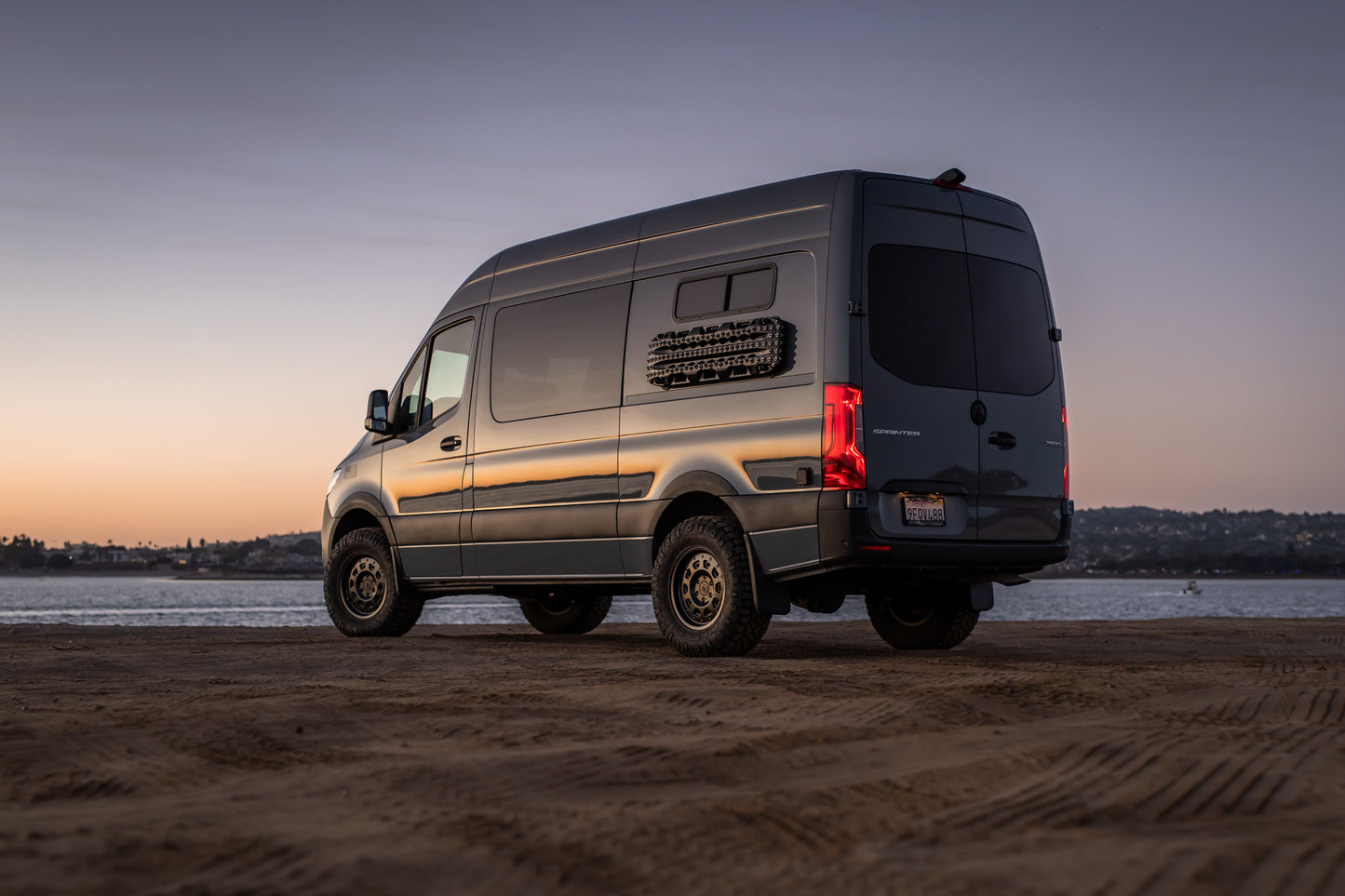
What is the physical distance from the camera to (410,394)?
1106 cm

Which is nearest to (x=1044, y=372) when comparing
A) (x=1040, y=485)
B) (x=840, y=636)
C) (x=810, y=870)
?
(x=1040, y=485)

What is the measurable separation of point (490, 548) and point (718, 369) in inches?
110

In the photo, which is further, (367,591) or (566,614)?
(566,614)

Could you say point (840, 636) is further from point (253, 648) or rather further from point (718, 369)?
point (253, 648)

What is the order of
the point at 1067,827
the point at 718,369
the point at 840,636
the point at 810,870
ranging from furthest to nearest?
the point at 840,636 → the point at 718,369 → the point at 1067,827 → the point at 810,870

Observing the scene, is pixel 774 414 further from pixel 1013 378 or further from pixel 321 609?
pixel 321 609

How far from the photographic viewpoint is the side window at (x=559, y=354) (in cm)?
911

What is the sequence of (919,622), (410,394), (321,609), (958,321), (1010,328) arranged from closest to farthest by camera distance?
(958,321), (1010,328), (919,622), (410,394), (321,609)

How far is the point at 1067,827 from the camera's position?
3.32 meters

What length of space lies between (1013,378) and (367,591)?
19.5 feet

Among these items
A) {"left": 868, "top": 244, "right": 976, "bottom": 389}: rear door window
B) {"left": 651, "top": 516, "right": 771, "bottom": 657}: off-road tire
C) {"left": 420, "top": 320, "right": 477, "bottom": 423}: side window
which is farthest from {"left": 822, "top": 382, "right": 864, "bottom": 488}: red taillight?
{"left": 420, "top": 320, "right": 477, "bottom": 423}: side window

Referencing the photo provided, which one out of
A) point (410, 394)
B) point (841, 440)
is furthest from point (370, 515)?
point (841, 440)

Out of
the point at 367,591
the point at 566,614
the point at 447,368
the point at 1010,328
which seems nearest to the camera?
the point at 1010,328

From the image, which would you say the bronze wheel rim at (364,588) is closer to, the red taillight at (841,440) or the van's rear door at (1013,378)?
the red taillight at (841,440)
